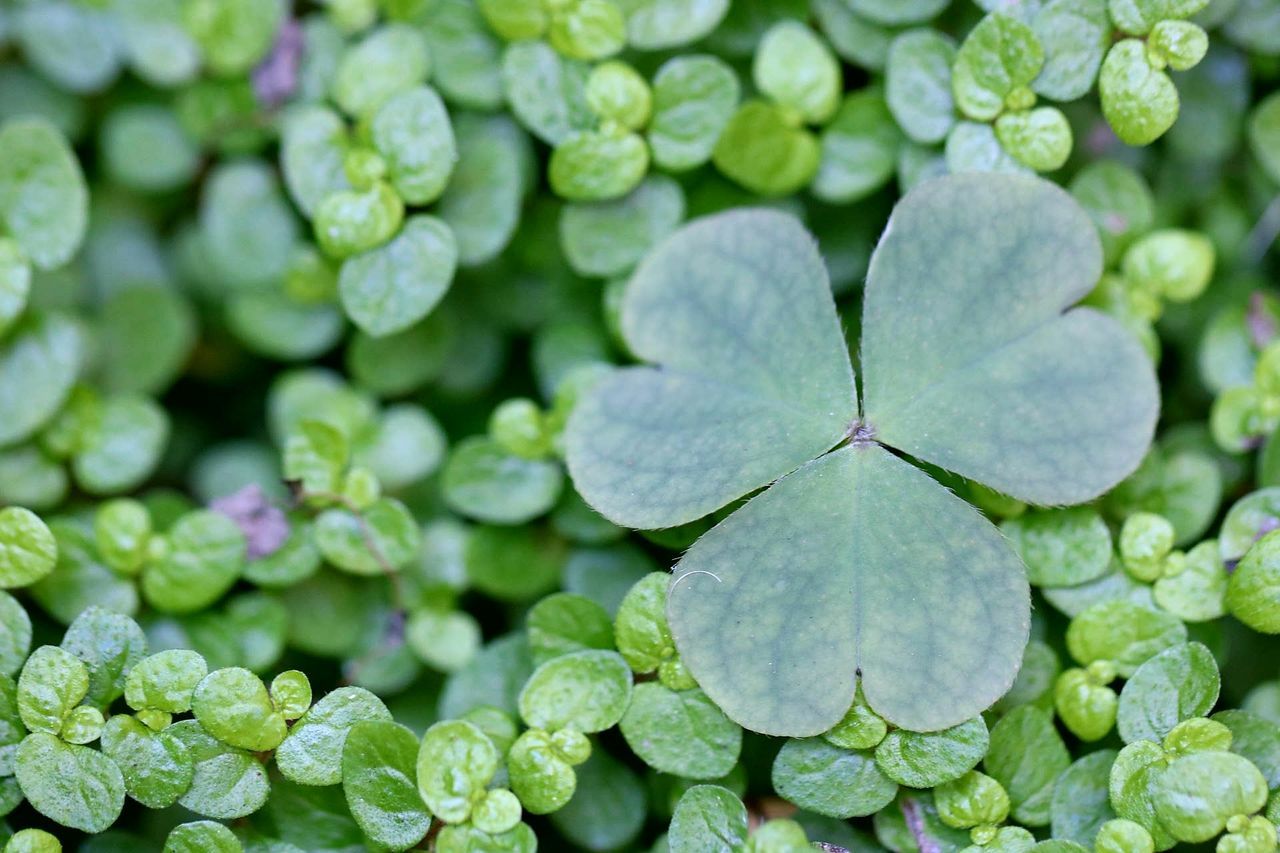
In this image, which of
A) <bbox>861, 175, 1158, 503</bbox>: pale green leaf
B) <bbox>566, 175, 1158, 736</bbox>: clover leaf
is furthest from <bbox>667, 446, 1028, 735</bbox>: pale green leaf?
<bbox>861, 175, 1158, 503</bbox>: pale green leaf

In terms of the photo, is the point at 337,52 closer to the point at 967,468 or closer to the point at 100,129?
the point at 100,129

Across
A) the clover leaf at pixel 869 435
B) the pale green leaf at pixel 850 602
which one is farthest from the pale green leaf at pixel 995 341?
the pale green leaf at pixel 850 602

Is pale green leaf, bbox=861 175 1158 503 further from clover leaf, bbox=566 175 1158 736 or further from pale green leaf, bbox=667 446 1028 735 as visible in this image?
pale green leaf, bbox=667 446 1028 735

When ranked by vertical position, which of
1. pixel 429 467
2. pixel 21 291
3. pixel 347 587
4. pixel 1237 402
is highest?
pixel 21 291

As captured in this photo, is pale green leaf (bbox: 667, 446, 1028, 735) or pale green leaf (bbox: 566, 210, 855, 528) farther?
pale green leaf (bbox: 566, 210, 855, 528)

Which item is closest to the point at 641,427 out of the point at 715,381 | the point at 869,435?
the point at 715,381

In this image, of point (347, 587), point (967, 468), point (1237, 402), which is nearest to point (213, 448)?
point (347, 587)

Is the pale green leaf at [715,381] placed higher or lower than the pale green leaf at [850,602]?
higher

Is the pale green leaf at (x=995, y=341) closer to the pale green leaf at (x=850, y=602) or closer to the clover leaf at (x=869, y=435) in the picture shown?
the clover leaf at (x=869, y=435)
